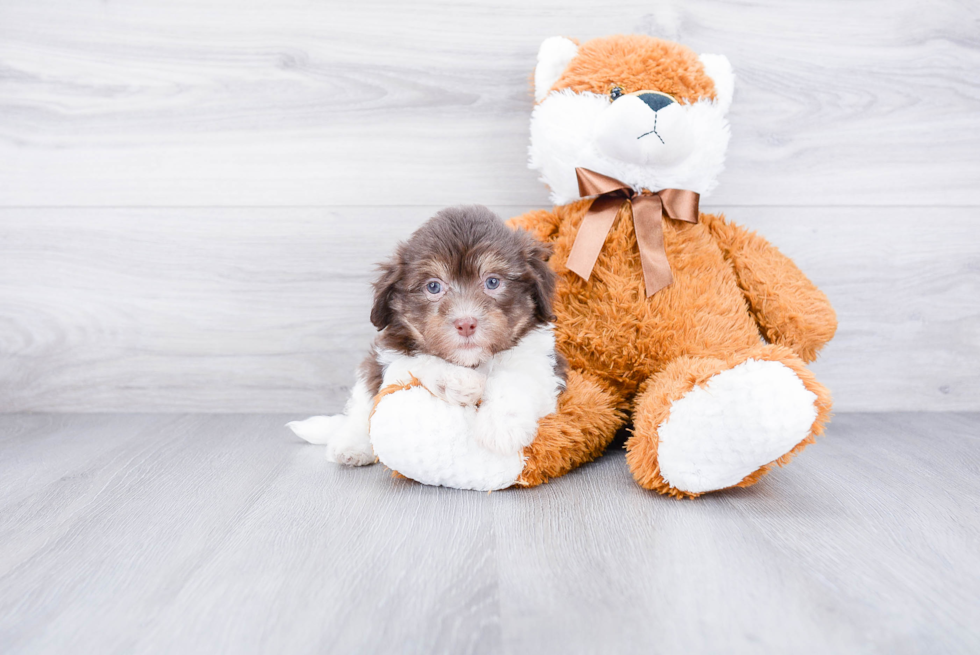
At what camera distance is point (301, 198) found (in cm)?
183

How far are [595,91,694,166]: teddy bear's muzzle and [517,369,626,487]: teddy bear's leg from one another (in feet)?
1.64

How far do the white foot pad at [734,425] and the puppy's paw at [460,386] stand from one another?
0.35m

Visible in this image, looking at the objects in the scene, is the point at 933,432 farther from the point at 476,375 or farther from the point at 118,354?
the point at 118,354

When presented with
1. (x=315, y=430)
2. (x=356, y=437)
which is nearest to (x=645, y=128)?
(x=356, y=437)

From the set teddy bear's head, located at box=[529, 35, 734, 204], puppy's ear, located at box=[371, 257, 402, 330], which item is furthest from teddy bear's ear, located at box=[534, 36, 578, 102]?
puppy's ear, located at box=[371, 257, 402, 330]

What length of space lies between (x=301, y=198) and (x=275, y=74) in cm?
34

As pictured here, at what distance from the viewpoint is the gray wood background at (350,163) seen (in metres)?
1.78

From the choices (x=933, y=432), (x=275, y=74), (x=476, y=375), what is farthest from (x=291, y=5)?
Answer: (x=933, y=432)

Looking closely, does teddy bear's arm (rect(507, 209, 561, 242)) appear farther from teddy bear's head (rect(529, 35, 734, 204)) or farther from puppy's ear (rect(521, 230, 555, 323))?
puppy's ear (rect(521, 230, 555, 323))

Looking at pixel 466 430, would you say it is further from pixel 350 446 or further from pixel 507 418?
pixel 350 446

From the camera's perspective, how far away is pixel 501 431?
1183 mm

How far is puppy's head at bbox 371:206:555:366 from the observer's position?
3.90 ft

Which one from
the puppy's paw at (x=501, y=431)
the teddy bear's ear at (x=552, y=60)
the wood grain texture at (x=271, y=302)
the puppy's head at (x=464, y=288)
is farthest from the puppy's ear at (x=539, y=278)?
the wood grain texture at (x=271, y=302)

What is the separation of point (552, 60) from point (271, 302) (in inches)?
39.9
